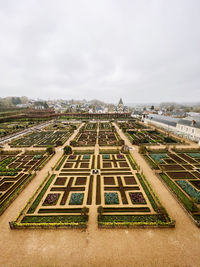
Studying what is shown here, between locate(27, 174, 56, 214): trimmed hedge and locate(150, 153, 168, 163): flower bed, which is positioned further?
locate(150, 153, 168, 163): flower bed

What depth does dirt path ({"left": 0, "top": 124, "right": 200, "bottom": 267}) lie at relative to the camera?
11719 mm

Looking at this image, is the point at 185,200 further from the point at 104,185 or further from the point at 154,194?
the point at 104,185

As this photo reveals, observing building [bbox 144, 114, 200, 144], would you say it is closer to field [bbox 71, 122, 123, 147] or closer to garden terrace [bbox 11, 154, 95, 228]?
field [bbox 71, 122, 123, 147]

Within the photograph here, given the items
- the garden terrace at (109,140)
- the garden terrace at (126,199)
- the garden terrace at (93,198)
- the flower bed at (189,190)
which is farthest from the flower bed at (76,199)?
the garden terrace at (109,140)

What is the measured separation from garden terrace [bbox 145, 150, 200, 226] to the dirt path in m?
2.90

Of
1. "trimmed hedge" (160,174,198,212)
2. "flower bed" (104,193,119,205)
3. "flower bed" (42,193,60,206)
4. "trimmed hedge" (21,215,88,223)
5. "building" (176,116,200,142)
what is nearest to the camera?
"trimmed hedge" (21,215,88,223)

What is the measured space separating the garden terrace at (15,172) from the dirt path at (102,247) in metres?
4.72

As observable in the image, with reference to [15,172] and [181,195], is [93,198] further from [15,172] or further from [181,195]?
[15,172]

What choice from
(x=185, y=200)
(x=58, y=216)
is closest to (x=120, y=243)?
(x=58, y=216)

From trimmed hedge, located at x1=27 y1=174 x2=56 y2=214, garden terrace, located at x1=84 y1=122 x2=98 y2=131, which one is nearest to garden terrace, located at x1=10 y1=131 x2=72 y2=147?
garden terrace, located at x1=84 y1=122 x2=98 y2=131

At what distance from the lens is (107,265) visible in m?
11.4

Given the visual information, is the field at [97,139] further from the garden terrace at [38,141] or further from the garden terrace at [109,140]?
the garden terrace at [38,141]

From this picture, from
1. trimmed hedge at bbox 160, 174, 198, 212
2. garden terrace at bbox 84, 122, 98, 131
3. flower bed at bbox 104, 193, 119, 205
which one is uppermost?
garden terrace at bbox 84, 122, 98, 131

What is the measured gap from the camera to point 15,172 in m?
26.6
